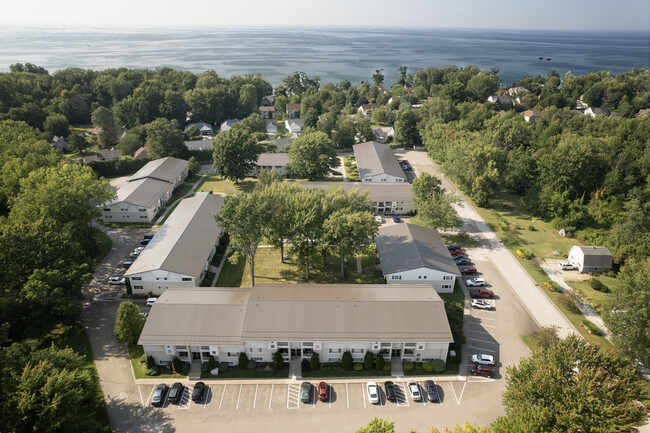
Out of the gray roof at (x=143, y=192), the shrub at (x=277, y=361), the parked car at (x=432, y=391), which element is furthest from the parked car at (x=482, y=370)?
the gray roof at (x=143, y=192)

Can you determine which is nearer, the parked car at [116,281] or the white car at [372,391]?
the white car at [372,391]

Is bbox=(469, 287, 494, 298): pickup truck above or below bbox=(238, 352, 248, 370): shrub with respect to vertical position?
above

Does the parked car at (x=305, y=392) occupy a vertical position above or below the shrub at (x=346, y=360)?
below

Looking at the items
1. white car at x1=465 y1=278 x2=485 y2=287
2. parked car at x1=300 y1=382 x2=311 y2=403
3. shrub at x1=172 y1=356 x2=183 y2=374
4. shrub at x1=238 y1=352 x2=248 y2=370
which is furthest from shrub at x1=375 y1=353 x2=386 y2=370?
white car at x1=465 y1=278 x2=485 y2=287

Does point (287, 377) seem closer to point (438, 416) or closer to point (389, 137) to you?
point (438, 416)

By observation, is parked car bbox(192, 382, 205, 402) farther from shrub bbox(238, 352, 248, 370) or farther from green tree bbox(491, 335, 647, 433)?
green tree bbox(491, 335, 647, 433)

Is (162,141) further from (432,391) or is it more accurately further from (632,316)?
(632,316)

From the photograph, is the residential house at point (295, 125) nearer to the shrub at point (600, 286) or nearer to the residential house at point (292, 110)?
the residential house at point (292, 110)
